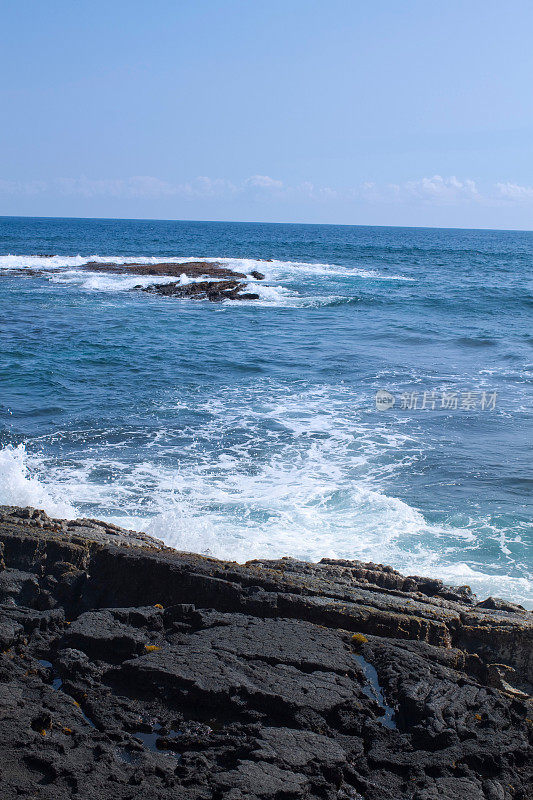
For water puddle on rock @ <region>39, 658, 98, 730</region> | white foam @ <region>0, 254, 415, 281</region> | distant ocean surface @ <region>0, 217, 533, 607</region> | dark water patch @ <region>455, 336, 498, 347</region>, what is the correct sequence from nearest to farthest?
water puddle on rock @ <region>39, 658, 98, 730</region> → distant ocean surface @ <region>0, 217, 533, 607</region> → dark water patch @ <region>455, 336, 498, 347</region> → white foam @ <region>0, 254, 415, 281</region>

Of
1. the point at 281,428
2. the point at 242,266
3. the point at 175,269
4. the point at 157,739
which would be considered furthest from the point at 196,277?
the point at 157,739

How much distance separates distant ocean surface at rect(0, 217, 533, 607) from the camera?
9961 millimetres

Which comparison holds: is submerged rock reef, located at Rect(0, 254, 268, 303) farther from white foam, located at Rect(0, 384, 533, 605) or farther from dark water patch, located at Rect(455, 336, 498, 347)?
white foam, located at Rect(0, 384, 533, 605)

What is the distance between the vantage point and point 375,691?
5262 mm

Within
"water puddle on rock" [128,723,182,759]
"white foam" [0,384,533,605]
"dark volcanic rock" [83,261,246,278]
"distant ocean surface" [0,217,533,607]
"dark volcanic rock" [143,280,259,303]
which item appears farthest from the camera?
"dark volcanic rock" [83,261,246,278]

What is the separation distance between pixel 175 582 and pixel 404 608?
7.37 feet

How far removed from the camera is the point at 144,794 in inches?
162

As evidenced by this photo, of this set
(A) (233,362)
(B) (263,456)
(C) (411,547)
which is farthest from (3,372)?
(C) (411,547)

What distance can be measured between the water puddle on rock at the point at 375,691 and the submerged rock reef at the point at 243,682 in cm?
2

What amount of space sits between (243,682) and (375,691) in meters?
1.09

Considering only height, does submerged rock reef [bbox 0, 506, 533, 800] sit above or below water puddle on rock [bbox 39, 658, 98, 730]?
above

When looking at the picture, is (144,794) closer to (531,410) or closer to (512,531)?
(512,531)

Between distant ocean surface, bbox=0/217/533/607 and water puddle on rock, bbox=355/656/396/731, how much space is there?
3595 millimetres

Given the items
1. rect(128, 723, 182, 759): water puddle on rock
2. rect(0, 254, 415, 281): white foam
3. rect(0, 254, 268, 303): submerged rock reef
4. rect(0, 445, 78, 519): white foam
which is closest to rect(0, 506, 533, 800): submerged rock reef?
rect(128, 723, 182, 759): water puddle on rock
